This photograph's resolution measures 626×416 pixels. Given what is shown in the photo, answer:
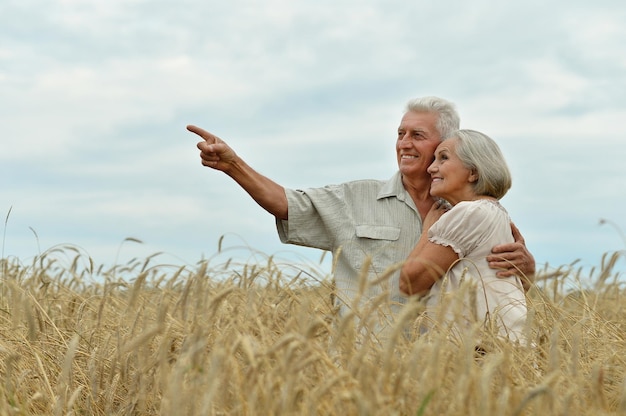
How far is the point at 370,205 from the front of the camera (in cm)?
Result: 469

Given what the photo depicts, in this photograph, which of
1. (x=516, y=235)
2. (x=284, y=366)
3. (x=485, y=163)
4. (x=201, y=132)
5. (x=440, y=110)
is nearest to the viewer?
(x=284, y=366)

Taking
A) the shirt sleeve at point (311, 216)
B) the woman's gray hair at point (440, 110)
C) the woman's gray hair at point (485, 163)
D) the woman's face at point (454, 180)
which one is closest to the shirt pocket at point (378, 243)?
the shirt sleeve at point (311, 216)

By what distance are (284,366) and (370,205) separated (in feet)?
8.88

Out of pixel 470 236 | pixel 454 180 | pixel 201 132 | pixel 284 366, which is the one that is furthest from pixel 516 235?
pixel 284 366

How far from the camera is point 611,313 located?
19.9 feet

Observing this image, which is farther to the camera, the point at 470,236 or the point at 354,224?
the point at 354,224

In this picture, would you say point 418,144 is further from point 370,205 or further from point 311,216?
point 311,216

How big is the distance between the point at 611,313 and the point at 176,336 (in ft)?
12.9

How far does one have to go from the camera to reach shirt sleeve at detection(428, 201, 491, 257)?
11.8 ft

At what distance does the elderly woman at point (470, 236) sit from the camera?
11.6 ft

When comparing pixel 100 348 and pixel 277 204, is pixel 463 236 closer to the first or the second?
pixel 277 204

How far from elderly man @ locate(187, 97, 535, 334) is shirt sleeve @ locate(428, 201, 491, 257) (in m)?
0.88

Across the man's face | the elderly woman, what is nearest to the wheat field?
the elderly woman

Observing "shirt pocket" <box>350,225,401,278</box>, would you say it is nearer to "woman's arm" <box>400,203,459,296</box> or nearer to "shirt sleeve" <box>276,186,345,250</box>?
"shirt sleeve" <box>276,186,345,250</box>
